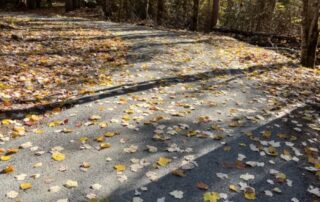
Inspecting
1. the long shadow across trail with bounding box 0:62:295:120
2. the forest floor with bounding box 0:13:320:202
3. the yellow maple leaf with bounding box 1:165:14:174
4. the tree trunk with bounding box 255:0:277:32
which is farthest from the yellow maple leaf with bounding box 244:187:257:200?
the tree trunk with bounding box 255:0:277:32

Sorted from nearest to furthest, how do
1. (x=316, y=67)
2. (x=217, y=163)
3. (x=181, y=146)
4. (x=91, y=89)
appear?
(x=217, y=163), (x=181, y=146), (x=91, y=89), (x=316, y=67)

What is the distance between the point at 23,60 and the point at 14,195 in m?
5.82

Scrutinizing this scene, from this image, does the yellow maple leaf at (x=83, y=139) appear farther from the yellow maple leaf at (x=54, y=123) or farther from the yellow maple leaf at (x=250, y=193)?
the yellow maple leaf at (x=250, y=193)

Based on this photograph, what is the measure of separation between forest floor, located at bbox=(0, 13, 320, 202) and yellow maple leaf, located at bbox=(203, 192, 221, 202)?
14 mm

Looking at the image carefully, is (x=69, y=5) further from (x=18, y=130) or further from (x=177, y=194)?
(x=177, y=194)

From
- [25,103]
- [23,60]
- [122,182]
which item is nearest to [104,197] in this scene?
[122,182]

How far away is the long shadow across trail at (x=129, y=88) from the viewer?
21.5 ft

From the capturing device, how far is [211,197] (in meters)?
4.60

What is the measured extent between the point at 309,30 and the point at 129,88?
7419mm

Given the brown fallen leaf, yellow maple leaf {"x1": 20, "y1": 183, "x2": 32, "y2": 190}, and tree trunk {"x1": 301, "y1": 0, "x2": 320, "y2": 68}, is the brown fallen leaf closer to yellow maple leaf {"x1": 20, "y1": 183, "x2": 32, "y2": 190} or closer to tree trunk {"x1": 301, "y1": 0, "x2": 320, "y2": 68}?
yellow maple leaf {"x1": 20, "y1": 183, "x2": 32, "y2": 190}

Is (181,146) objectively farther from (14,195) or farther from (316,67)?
(316,67)

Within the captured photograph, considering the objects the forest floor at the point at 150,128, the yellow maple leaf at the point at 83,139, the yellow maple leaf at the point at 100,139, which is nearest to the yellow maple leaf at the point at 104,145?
the forest floor at the point at 150,128


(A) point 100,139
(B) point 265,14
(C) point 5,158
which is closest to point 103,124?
(A) point 100,139

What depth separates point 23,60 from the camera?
9477mm
